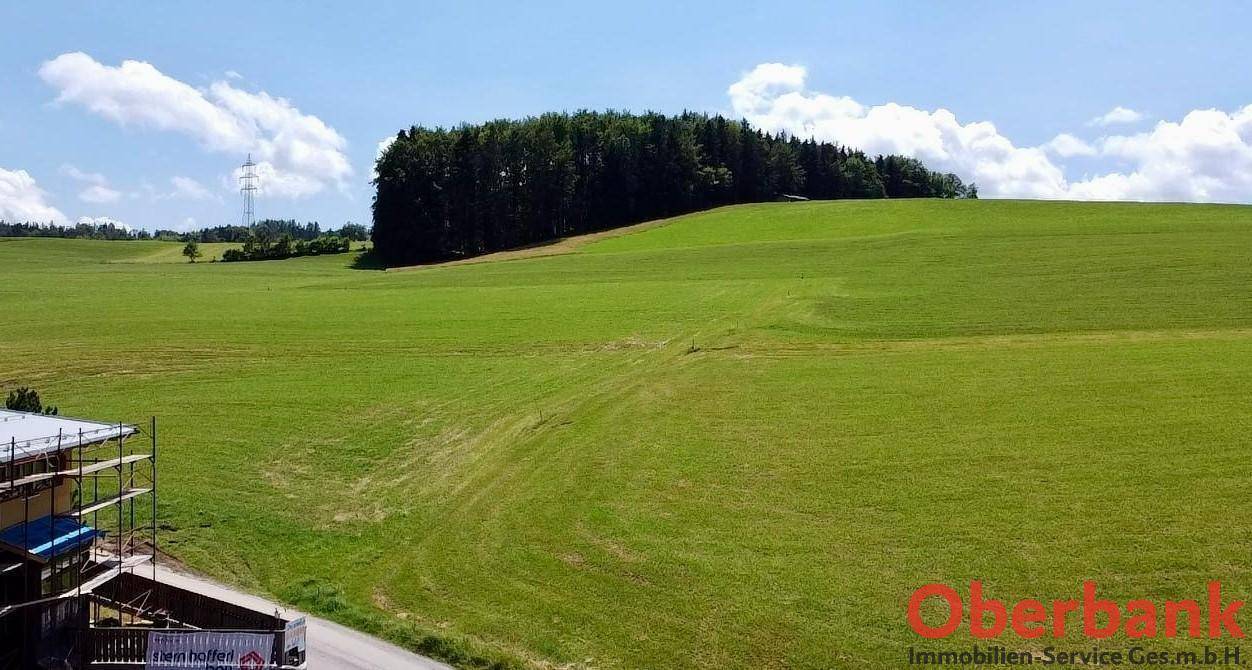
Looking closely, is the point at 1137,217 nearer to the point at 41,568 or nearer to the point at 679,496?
the point at 679,496

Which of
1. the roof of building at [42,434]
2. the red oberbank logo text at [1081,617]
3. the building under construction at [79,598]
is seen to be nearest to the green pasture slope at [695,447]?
the red oberbank logo text at [1081,617]

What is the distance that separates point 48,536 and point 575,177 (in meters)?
103

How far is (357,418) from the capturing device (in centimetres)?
2866

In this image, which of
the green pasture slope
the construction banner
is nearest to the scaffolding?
the construction banner

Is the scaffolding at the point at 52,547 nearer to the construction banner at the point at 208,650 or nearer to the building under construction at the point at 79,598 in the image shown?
the building under construction at the point at 79,598

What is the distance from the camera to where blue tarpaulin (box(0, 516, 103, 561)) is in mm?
14023

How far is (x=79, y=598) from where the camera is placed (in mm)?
15141

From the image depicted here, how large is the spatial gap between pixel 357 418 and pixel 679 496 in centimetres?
1367

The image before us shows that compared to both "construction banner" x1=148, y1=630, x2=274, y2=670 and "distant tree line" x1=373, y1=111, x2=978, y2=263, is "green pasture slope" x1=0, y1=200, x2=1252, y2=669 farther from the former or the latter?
"distant tree line" x1=373, y1=111, x2=978, y2=263

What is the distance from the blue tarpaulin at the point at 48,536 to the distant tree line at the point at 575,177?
8525 cm

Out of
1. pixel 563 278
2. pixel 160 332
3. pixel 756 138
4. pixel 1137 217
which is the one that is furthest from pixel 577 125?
pixel 160 332

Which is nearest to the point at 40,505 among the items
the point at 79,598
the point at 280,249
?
the point at 79,598

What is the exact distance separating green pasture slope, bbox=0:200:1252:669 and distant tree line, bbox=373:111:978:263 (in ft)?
162

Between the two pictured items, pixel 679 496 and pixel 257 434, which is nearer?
pixel 679 496
